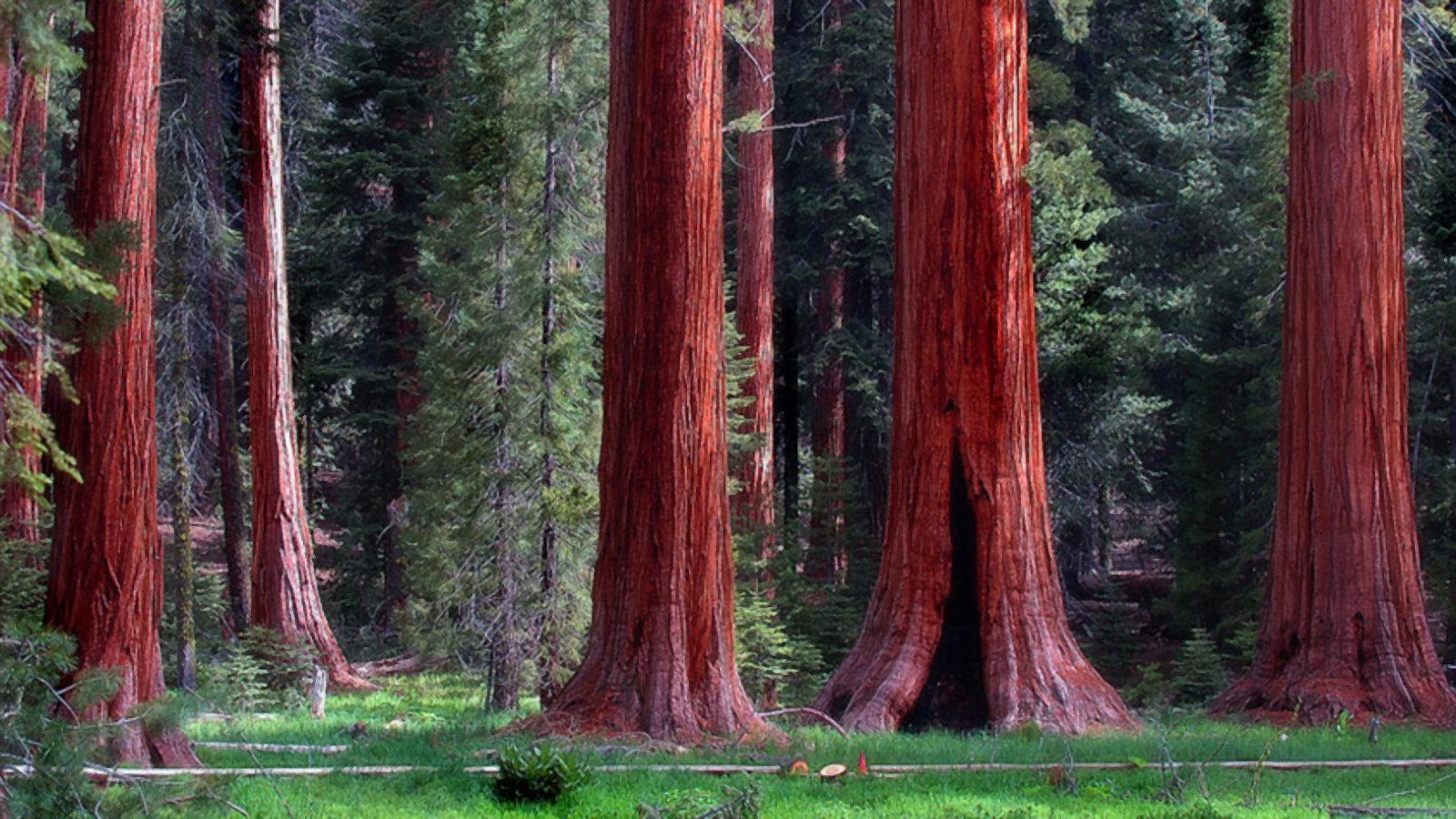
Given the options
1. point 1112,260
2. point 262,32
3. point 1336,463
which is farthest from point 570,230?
point 1112,260

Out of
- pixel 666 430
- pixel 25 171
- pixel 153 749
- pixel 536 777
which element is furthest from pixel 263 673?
pixel 536 777

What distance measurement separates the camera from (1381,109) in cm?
1386

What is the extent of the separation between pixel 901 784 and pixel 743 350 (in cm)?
1300

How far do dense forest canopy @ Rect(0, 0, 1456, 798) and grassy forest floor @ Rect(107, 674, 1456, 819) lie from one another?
0.90 metres

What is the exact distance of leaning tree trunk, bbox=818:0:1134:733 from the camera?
38.5 feet

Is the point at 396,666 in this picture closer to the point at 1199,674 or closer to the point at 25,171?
the point at 25,171

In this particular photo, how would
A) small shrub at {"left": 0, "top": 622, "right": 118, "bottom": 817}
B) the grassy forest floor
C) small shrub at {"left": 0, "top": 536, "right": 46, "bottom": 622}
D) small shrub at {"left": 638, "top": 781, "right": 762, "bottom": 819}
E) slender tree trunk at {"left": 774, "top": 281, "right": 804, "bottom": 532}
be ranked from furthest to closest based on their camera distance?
1. slender tree trunk at {"left": 774, "top": 281, "right": 804, "bottom": 532}
2. small shrub at {"left": 0, "top": 536, "right": 46, "bottom": 622}
3. the grassy forest floor
4. small shrub at {"left": 638, "top": 781, "right": 762, "bottom": 819}
5. small shrub at {"left": 0, "top": 622, "right": 118, "bottom": 817}

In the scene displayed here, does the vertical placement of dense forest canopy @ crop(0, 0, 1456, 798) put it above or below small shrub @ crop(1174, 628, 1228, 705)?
above

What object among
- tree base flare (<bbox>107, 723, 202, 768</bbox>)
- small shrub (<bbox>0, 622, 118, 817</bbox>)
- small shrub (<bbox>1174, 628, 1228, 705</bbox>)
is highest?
small shrub (<bbox>0, 622, 118, 817</bbox>)

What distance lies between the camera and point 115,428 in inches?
372

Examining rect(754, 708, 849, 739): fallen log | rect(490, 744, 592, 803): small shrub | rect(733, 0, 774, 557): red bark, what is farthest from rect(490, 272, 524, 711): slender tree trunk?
rect(490, 744, 592, 803): small shrub

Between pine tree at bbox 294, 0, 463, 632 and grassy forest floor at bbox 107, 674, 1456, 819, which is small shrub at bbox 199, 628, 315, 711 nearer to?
grassy forest floor at bbox 107, 674, 1456, 819

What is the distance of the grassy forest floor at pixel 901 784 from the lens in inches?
298

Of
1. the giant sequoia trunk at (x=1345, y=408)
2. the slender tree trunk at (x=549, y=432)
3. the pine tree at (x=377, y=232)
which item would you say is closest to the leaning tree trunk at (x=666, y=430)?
the slender tree trunk at (x=549, y=432)
